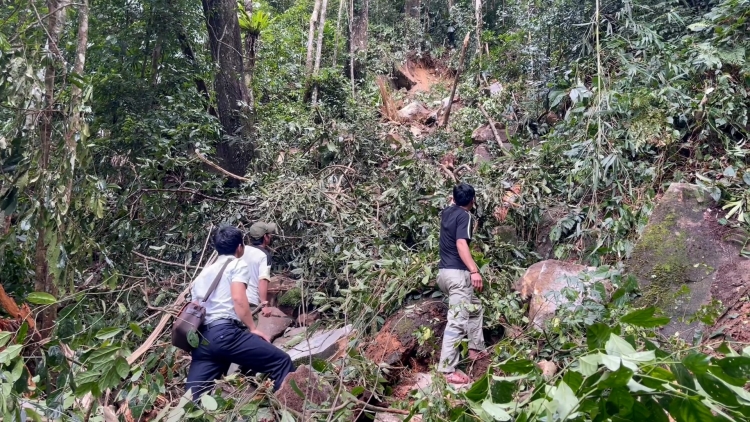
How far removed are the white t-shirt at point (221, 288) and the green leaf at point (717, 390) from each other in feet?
9.12

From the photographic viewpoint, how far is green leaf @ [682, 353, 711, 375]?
152 centimetres

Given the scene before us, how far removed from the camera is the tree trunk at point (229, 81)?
8094mm

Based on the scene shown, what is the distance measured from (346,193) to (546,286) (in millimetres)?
3004

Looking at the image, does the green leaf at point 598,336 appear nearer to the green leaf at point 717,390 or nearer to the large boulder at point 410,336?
Answer: the green leaf at point 717,390

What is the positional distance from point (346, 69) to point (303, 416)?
1046cm

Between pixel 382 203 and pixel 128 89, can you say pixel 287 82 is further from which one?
pixel 382 203

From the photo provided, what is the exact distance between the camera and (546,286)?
15.7 ft

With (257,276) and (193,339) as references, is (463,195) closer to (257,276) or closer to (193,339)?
(257,276)

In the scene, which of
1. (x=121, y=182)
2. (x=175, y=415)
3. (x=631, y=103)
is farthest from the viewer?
(x=121, y=182)

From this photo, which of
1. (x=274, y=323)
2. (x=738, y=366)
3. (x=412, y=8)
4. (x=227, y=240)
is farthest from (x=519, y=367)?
(x=412, y=8)

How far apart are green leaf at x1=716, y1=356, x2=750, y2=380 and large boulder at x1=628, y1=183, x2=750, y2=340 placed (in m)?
2.89

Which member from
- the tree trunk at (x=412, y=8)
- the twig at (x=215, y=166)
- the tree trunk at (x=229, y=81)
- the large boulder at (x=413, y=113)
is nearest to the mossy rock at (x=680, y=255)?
the twig at (x=215, y=166)

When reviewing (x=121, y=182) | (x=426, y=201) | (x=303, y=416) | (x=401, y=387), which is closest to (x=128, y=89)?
(x=121, y=182)

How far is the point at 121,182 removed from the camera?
7.25 m
